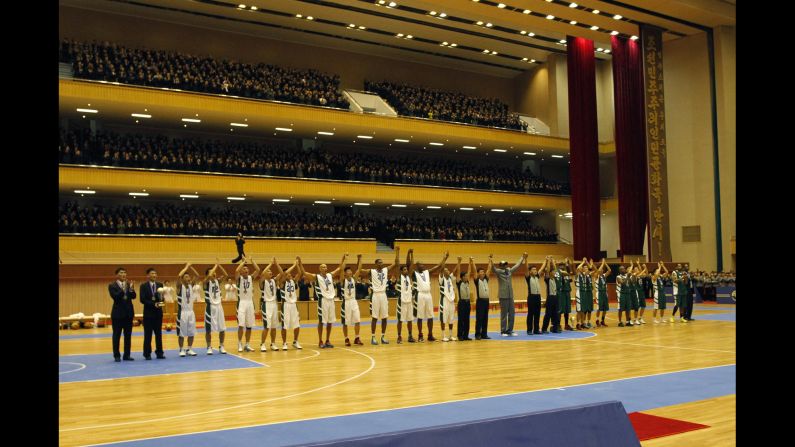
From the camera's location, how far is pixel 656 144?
37.2 metres

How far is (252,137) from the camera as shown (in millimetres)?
35781

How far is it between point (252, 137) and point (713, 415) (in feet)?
101

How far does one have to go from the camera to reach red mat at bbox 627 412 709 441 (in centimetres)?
699

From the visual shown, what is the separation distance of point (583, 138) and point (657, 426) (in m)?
32.1

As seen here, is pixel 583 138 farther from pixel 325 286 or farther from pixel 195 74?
pixel 325 286

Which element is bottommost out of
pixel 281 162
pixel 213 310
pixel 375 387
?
pixel 375 387

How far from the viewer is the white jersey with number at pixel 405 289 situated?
661 inches

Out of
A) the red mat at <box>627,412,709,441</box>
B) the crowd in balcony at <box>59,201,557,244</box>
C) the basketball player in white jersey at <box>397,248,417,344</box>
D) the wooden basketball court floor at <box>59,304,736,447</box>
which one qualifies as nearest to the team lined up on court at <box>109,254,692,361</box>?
the basketball player in white jersey at <box>397,248,417,344</box>

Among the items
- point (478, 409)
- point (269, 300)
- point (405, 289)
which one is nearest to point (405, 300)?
point (405, 289)

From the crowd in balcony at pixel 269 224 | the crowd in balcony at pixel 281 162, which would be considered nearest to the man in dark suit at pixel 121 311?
the crowd in balcony at pixel 281 162

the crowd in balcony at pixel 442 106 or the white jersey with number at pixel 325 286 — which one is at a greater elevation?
the crowd in balcony at pixel 442 106

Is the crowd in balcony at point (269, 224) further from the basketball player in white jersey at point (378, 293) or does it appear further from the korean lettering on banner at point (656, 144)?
the basketball player in white jersey at point (378, 293)

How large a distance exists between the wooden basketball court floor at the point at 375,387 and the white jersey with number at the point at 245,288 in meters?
1.23
